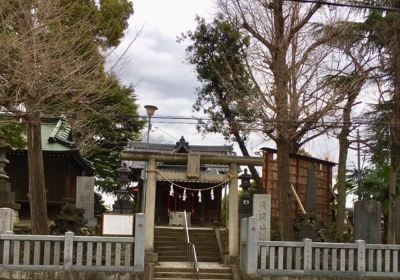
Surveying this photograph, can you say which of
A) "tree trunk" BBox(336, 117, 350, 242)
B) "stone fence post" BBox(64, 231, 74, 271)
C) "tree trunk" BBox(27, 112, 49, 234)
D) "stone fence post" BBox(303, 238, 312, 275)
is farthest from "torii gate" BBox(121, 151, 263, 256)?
"tree trunk" BBox(336, 117, 350, 242)

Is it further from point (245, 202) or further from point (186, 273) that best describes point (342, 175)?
point (186, 273)

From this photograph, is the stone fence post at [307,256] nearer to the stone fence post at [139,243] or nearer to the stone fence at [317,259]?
the stone fence at [317,259]

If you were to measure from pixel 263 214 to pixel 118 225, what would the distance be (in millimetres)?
4738

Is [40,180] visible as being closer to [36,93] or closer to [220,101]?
[36,93]

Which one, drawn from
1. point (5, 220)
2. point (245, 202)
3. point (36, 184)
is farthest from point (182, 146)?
point (5, 220)

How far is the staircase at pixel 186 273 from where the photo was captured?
17125 mm

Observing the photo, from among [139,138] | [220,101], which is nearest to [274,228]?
[220,101]

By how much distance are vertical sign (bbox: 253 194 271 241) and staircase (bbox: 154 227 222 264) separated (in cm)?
360

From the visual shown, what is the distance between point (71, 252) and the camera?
46.6 feet

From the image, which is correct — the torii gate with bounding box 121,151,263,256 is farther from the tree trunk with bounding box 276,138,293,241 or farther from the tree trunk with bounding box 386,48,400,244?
the tree trunk with bounding box 386,48,400,244

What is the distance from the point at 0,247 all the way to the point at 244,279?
6494 mm

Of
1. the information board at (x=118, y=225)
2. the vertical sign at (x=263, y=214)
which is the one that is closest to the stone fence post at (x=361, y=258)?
the vertical sign at (x=263, y=214)

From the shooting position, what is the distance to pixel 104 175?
36.6 metres

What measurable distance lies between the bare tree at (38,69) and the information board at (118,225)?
1.87 m
